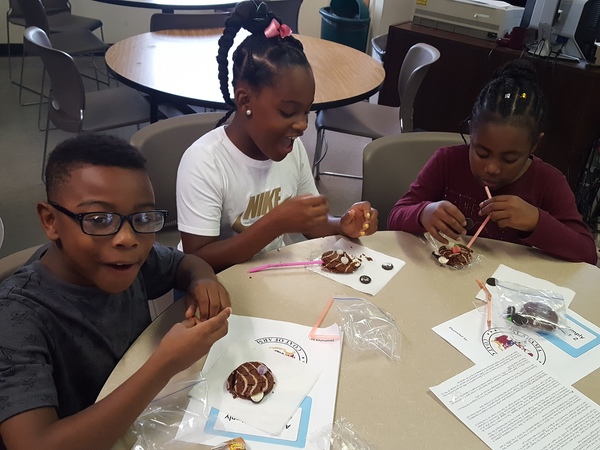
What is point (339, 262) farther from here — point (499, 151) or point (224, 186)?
point (499, 151)

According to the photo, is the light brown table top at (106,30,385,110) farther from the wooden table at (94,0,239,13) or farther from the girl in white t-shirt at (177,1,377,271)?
the girl in white t-shirt at (177,1,377,271)

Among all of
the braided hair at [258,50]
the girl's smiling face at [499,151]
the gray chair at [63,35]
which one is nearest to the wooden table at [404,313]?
the girl's smiling face at [499,151]

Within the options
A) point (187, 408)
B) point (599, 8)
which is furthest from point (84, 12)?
point (187, 408)

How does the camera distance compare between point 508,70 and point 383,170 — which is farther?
point 383,170

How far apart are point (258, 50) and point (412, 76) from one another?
1.44 metres

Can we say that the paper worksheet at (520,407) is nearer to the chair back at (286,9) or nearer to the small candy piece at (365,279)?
the small candy piece at (365,279)

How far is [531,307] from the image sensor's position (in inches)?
41.3

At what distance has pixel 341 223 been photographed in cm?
128

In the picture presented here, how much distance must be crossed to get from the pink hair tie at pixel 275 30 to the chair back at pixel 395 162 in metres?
0.49

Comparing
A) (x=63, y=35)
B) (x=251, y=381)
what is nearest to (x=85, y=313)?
(x=251, y=381)

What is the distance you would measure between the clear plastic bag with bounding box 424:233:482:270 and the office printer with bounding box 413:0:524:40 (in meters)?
2.50

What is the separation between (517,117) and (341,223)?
0.53m

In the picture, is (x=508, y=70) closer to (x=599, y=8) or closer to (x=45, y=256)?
Result: (x=45, y=256)

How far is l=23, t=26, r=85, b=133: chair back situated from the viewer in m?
2.29
